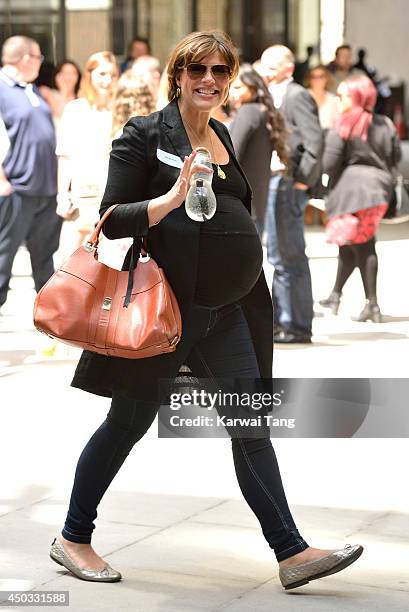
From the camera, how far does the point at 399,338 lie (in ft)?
33.0

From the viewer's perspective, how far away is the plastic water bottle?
4289 mm

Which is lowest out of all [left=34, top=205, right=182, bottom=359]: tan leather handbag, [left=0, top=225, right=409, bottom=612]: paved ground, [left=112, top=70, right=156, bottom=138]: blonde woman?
[left=0, top=225, right=409, bottom=612]: paved ground

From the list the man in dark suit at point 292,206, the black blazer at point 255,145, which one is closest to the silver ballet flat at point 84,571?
the black blazer at point 255,145

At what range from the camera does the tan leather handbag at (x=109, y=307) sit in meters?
4.42

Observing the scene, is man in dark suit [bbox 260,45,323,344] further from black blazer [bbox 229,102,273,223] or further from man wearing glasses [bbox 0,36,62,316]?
man wearing glasses [bbox 0,36,62,316]

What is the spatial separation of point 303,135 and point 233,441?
5.41 m

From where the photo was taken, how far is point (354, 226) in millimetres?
11055

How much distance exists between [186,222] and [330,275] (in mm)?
8980

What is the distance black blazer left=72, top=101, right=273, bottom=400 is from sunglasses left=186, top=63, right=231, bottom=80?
0.16 meters

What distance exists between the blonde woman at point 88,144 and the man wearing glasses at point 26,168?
0.53 m

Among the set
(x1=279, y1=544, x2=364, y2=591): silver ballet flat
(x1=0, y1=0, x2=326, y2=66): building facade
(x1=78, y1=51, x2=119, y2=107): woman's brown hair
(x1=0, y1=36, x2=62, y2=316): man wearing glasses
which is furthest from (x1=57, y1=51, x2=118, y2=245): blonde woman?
(x1=0, y1=0, x2=326, y2=66): building facade

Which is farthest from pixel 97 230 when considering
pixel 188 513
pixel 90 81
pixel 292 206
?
pixel 292 206

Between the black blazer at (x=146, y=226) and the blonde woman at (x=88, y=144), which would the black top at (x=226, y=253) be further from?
the blonde woman at (x=88, y=144)

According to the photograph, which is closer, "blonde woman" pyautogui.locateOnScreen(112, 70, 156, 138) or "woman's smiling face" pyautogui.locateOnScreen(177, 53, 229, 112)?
"woman's smiling face" pyautogui.locateOnScreen(177, 53, 229, 112)
